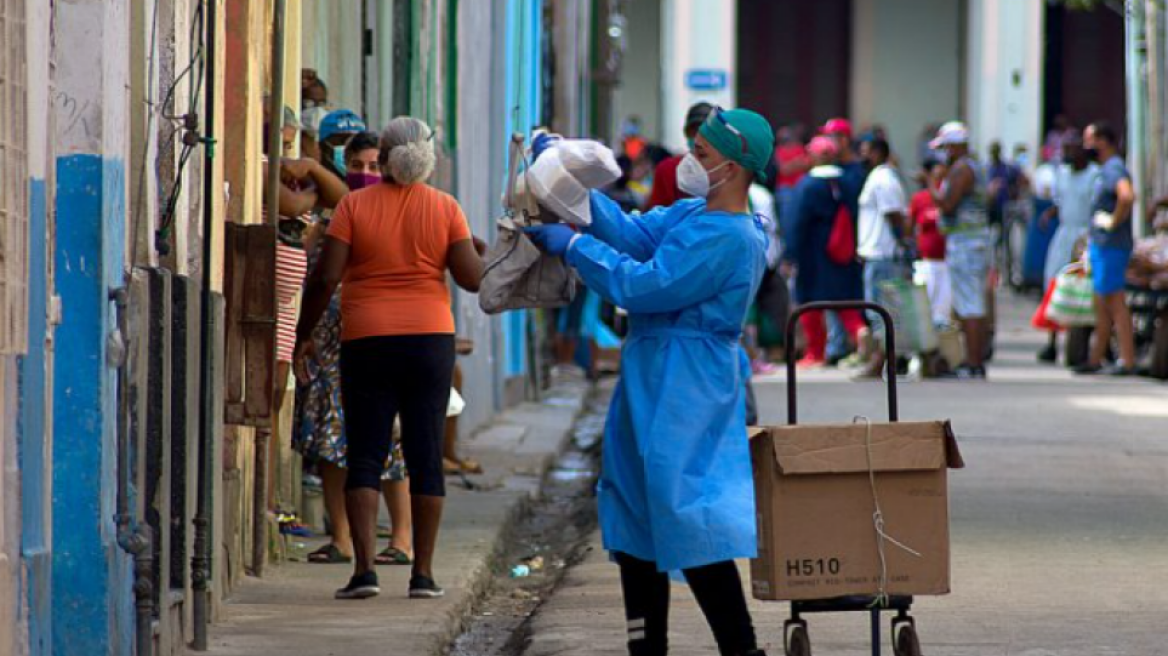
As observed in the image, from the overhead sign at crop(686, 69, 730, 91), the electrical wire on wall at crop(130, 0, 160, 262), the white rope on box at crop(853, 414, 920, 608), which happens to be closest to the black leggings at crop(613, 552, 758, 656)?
the white rope on box at crop(853, 414, 920, 608)

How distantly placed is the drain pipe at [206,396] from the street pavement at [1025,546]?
1.08 m

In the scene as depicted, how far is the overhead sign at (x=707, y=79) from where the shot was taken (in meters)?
41.5

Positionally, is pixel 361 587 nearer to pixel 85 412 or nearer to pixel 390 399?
pixel 390 399

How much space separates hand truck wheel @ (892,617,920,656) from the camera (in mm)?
7535

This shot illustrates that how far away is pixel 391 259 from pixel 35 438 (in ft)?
9.27

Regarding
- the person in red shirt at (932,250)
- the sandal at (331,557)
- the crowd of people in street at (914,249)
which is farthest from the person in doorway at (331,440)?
the person in red shirt at (932,250)

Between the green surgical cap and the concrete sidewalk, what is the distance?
197 centimetres

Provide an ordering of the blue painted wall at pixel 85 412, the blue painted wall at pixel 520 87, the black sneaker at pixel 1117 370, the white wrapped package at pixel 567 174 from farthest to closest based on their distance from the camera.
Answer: the black sneaker at pixel 1117 370 < the blue painted wall at pixel 520 87 < the white wrapped package at pixel 567 174 < the blue painted wall at pixel 85 412

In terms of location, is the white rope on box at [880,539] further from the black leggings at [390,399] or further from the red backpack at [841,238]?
the red backpack at [841,238]

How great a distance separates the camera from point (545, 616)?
30.0 ft

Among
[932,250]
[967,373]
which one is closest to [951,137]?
[932,250]

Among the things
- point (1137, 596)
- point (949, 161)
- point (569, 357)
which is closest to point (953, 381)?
point (949, 161)

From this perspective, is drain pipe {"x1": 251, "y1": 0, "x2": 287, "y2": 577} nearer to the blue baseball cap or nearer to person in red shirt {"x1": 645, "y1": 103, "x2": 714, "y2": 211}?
the blue baseball cap

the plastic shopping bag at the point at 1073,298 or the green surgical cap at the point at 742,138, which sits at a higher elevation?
the green surgical cap at the point at 742,138
